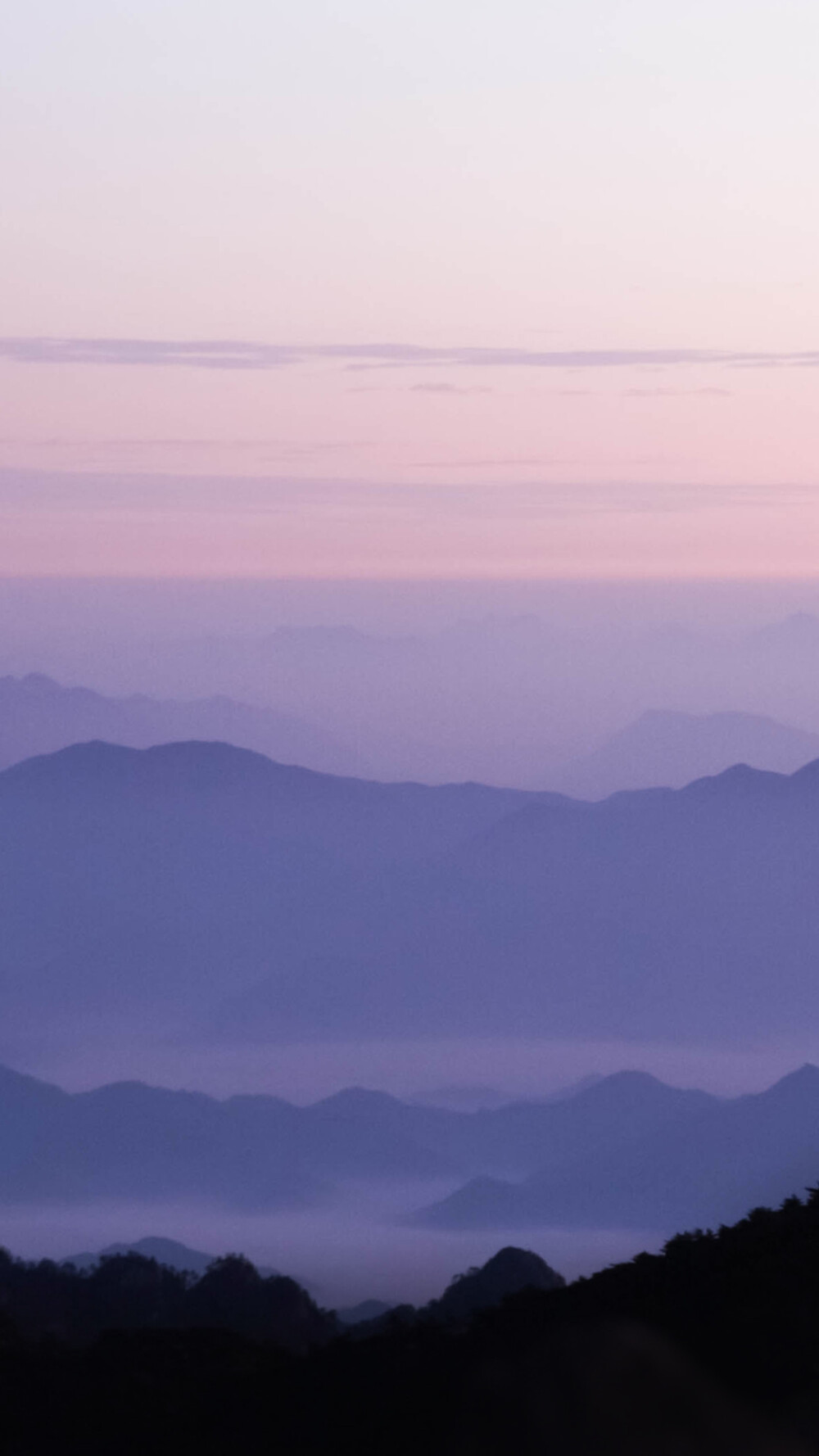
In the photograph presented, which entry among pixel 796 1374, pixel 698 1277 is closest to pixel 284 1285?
pixel 698 1277

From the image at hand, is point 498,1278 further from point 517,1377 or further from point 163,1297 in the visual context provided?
point 517,1377

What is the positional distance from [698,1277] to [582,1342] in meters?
3.56

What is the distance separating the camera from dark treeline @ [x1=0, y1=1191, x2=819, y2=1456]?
58.6 ft

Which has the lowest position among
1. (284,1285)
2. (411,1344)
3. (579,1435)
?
(579,1435)

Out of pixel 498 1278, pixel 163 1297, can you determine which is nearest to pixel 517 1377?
pixel 163 1297

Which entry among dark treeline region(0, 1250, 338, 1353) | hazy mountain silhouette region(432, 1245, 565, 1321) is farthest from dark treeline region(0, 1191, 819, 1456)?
hazy mountain silhouette region(432, 1245, 565, 1321)

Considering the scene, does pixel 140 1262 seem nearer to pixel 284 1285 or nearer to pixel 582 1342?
pixel 284 1285

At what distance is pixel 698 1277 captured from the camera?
2280 cm

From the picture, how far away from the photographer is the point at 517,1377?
61.5ft

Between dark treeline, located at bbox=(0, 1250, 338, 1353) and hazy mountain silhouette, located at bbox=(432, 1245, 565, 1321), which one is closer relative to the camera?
dark treeline, located at bbox=(0, 1250, 338, 1353)

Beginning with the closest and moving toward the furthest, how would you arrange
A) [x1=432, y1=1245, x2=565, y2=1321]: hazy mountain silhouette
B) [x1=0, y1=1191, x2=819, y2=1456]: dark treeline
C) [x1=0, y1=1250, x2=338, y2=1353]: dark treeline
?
[x1=0, y1=1191, x2=819, y2=1456]: dark treeline, [x1=0, y1=1250, x2=338, y2=1353]: dark treeline, [x1=432, y1=1245, x2=565, y2=1321]: hazy mountain silhouette

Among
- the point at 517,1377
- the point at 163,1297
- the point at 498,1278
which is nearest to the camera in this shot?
the point at 517,1377

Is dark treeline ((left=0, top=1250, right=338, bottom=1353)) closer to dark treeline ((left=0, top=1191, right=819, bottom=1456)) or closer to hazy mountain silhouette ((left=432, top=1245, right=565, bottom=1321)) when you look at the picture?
hazy mountain silhouette ((left=432, top=1245, right=565, bottom=1321))

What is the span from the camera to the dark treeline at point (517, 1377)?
17875 mm
